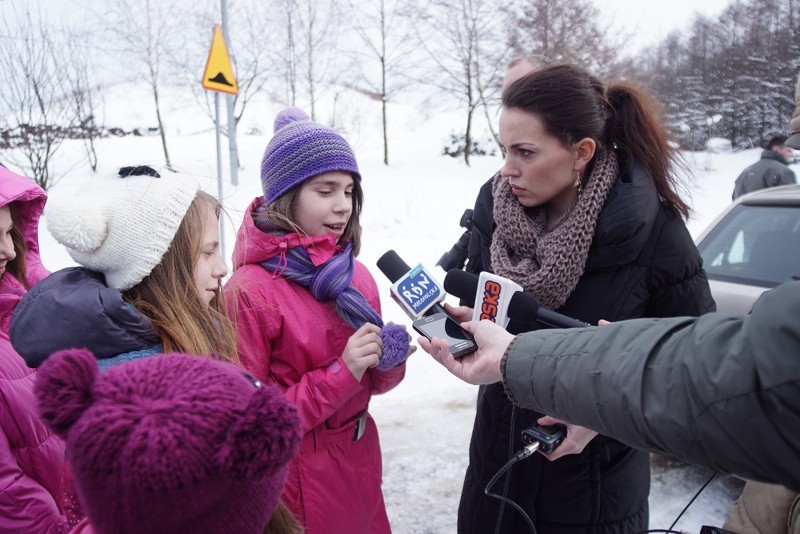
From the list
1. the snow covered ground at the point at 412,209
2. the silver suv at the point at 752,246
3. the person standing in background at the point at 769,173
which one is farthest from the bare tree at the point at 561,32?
the silver suv at the point at 752,246

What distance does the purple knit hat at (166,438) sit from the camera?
726 mm

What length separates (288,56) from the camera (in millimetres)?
16500

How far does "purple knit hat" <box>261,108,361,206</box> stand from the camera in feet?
6.17

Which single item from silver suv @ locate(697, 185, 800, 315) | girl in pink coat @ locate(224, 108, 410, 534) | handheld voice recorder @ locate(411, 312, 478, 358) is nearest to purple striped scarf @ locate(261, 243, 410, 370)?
girl in pink coat @ locate(224, 108, 410, 534)

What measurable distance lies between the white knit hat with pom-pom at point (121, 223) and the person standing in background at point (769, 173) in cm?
715

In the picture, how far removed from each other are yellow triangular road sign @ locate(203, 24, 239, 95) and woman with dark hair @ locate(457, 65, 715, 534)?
403 centimetres

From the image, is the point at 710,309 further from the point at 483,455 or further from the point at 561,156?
the point at 483,455

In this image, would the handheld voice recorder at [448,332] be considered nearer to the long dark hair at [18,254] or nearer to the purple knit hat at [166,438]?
the purple knit hat at [166,438]

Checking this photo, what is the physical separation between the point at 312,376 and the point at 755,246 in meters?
3.20

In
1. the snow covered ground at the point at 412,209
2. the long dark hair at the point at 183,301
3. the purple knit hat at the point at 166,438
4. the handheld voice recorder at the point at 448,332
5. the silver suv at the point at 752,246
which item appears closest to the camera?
the purple knit hat at the point at 166,438

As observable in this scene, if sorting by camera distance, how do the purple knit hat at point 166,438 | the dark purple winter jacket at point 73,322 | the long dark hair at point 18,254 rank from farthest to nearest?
the long dark hair at point 18,254, the dark purple winter jacket at point 73,322, the purple knit hat at point 166,438

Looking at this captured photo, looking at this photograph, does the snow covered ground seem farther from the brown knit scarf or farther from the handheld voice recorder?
the handheld voice recorder

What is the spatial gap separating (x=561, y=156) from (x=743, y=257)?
252 cm

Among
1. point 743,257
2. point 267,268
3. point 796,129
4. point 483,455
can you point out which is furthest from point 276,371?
point 743,257
